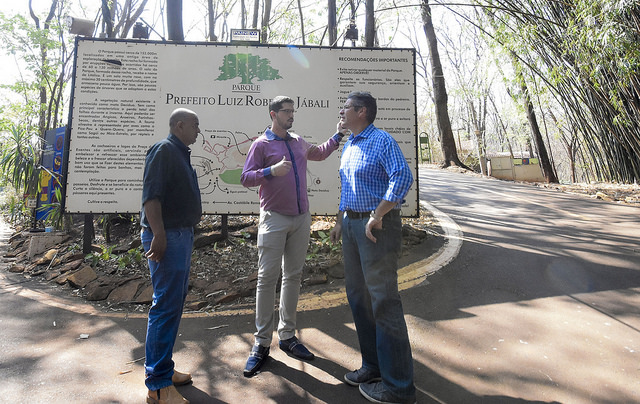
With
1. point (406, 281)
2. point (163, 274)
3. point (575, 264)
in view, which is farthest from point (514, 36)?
point (163, 274)

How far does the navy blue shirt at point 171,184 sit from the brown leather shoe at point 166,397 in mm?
928

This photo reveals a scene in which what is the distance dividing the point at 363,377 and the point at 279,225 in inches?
45.1

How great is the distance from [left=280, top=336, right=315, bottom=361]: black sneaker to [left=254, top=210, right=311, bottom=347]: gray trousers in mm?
43

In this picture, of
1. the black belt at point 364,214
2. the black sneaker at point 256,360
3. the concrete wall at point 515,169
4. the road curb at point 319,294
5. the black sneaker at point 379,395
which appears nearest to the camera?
the black sneaker at point 379,395

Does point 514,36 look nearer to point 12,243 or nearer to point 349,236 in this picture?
point 349,236

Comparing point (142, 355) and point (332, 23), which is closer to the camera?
point (142, 355)

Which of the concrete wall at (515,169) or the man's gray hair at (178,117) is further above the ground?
the concrete wall at (515,169)

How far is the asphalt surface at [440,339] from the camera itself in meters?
2.24

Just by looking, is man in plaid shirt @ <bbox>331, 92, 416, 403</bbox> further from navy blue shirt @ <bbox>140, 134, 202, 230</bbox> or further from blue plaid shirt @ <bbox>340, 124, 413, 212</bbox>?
navy blue shirt @ <bbox>140, 134, 202, 230</bbox>

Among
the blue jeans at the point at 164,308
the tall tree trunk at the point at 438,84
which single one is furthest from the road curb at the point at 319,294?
the tall tree trunk at the point at 438,84

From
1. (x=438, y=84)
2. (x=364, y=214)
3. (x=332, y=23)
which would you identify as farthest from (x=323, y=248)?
(x=438, y=84)

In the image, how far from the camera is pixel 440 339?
2824 millimetres

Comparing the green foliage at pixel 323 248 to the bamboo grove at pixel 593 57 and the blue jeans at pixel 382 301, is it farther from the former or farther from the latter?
the bamboo grove at pixel 593 57

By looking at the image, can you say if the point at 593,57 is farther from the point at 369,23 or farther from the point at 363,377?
the point at 363,377
